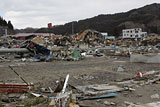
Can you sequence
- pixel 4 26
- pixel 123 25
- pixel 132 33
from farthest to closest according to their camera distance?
pixel 123 25 < pixel 132 33 < pixel 4 26

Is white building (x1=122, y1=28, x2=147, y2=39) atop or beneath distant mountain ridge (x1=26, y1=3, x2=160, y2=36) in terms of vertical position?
beneath

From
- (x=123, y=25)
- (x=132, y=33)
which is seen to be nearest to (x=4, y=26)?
(x=132, y=33)

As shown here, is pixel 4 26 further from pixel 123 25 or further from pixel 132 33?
pixel 123 25

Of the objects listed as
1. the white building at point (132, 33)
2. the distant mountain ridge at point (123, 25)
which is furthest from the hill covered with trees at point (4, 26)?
the white building at point (132, 33)

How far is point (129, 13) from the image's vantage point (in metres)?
133

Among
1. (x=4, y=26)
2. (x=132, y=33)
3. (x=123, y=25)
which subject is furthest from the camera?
(x=123, y=25)

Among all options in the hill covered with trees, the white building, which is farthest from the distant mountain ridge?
the hill covered with trees

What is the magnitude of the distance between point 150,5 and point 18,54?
461ft

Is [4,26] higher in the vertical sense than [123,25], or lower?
lower

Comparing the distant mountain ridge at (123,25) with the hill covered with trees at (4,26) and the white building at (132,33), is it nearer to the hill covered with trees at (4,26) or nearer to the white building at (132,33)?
the white building at (132,33)

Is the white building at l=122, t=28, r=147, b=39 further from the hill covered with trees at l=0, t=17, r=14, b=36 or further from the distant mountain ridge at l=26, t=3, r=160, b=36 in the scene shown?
the hill covered with trees at l=0, t=17, r=14, b=36

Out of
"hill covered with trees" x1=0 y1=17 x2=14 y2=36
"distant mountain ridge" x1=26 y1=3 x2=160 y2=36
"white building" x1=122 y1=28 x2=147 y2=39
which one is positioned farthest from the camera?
"distant mountain ridge" x1=26 y1=3 x2=160 y2=36

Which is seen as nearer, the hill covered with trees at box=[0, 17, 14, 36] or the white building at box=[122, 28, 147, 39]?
the hill covered with trees at box=[0, 17, 14, 36]

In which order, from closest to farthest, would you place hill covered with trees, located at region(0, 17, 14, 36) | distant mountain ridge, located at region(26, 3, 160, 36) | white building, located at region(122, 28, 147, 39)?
hill covered with trees, located at region(0, 17, 14, 36), white building, located at region(122, 28, 147, 39), distant mountain ridge, located at region(26, 3, 160, 36)
